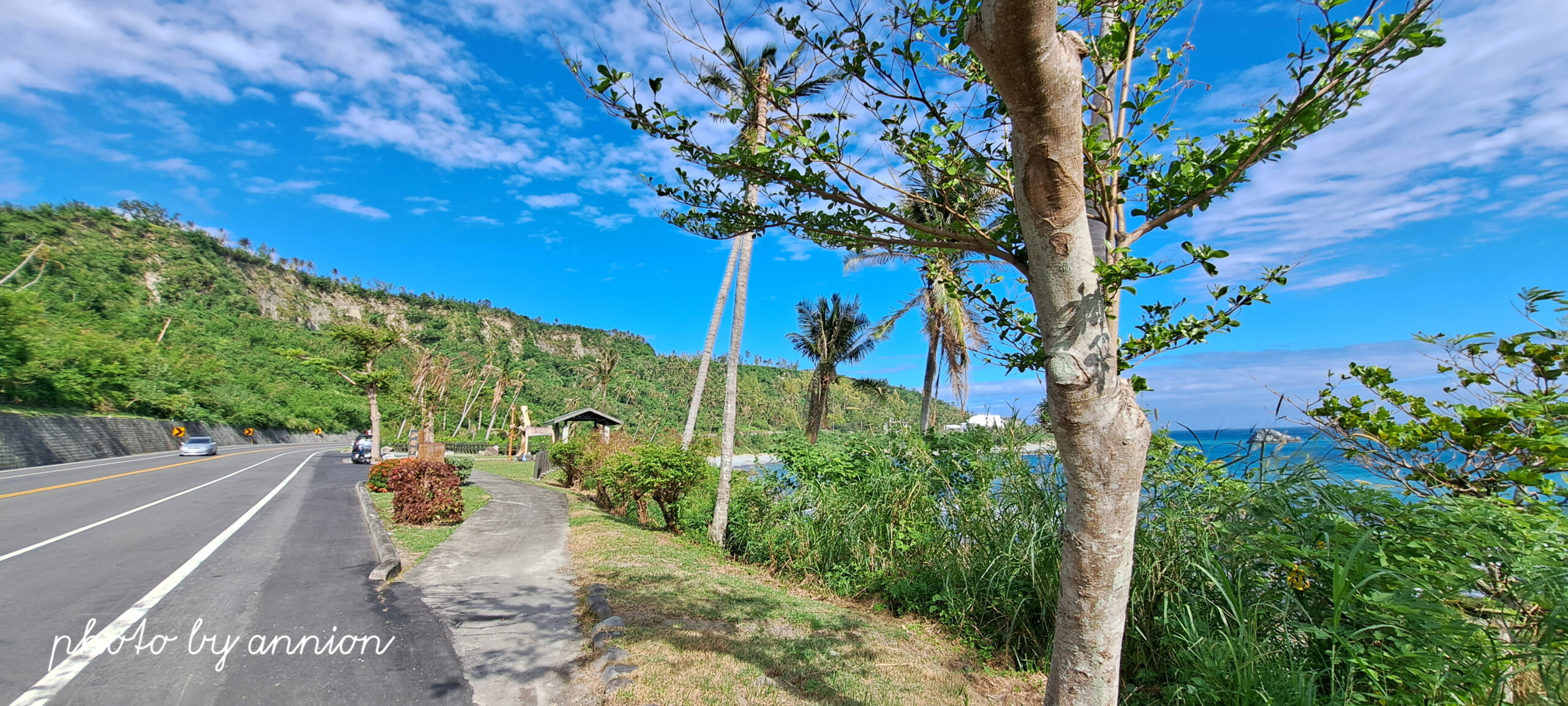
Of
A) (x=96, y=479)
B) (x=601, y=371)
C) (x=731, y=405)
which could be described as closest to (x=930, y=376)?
(x=731, y=405)

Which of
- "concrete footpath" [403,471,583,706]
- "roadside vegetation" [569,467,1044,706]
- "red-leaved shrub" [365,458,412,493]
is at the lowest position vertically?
"concrete footpath" [403,471,583,706]

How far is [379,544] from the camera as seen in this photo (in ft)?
29.3

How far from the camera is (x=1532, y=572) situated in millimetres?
2693

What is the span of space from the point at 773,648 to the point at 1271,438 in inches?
162

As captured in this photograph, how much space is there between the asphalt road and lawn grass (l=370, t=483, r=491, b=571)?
1.49 ft

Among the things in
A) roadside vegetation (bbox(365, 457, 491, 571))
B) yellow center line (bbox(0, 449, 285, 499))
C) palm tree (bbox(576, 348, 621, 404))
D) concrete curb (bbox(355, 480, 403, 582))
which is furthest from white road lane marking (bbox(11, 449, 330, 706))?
palm tree (bbox(576, 348, 621, 404))

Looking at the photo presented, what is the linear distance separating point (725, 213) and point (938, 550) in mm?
4750

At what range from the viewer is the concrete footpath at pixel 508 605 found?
4.36 metres

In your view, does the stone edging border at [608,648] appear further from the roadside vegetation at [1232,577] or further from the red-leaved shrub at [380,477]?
the red-leaved shrub at [380,477]

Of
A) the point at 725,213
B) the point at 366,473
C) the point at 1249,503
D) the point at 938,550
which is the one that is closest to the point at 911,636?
the point at 938,550

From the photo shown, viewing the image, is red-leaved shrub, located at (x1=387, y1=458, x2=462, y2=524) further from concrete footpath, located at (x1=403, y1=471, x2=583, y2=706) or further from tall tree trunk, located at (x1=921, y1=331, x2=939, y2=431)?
tall tree trunk, located at (x1=921, y1=331, x2=939, y2=431)

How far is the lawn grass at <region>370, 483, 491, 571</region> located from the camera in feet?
27.7

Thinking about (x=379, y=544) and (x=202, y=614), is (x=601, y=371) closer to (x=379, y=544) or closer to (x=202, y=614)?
(x=379, y=544)

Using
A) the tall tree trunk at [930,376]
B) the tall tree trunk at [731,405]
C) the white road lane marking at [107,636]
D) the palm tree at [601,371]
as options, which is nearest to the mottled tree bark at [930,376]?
the tall tree trunk at [930,376]
